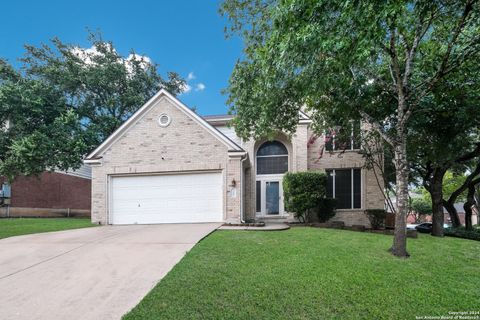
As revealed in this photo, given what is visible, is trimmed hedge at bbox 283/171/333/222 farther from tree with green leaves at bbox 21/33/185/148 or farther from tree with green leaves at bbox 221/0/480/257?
tree with green leaves at bbox 21/33/185/148

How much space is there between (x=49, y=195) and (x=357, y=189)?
22.0m

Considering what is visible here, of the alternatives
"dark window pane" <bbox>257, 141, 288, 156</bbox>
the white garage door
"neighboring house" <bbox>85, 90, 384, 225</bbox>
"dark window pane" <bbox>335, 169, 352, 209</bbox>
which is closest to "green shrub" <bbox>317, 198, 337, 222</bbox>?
"dark window pane" <bbox>335, 169, 352, 209</bbox>

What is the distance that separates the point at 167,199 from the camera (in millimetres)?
12945

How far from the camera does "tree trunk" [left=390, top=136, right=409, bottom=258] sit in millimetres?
6773

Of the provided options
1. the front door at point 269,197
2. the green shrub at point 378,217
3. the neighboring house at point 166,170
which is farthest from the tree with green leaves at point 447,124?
the neighboring house at point 166,170

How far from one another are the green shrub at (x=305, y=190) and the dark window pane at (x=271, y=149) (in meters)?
3.75

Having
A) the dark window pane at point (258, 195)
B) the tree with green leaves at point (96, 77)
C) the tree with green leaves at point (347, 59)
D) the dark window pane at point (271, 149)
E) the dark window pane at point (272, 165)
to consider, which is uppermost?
the tree with green leaves at point (96, 77)

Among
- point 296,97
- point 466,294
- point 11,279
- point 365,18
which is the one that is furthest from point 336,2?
point 11,279

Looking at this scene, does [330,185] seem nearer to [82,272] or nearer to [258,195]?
[258,195]

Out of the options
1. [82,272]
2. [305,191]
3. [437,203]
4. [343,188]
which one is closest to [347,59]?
[305,191]

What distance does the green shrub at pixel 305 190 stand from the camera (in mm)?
12344

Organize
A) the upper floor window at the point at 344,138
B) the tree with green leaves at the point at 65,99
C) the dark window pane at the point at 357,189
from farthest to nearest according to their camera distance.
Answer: the tree with green leaves at the point at 65,99
the dark window pane at the point at 357,189
the upper floor window at the point at 344,138

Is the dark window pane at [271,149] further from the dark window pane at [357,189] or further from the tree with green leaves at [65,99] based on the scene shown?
the tree with green leaves at [65,99]

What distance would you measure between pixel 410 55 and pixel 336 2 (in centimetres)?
281
